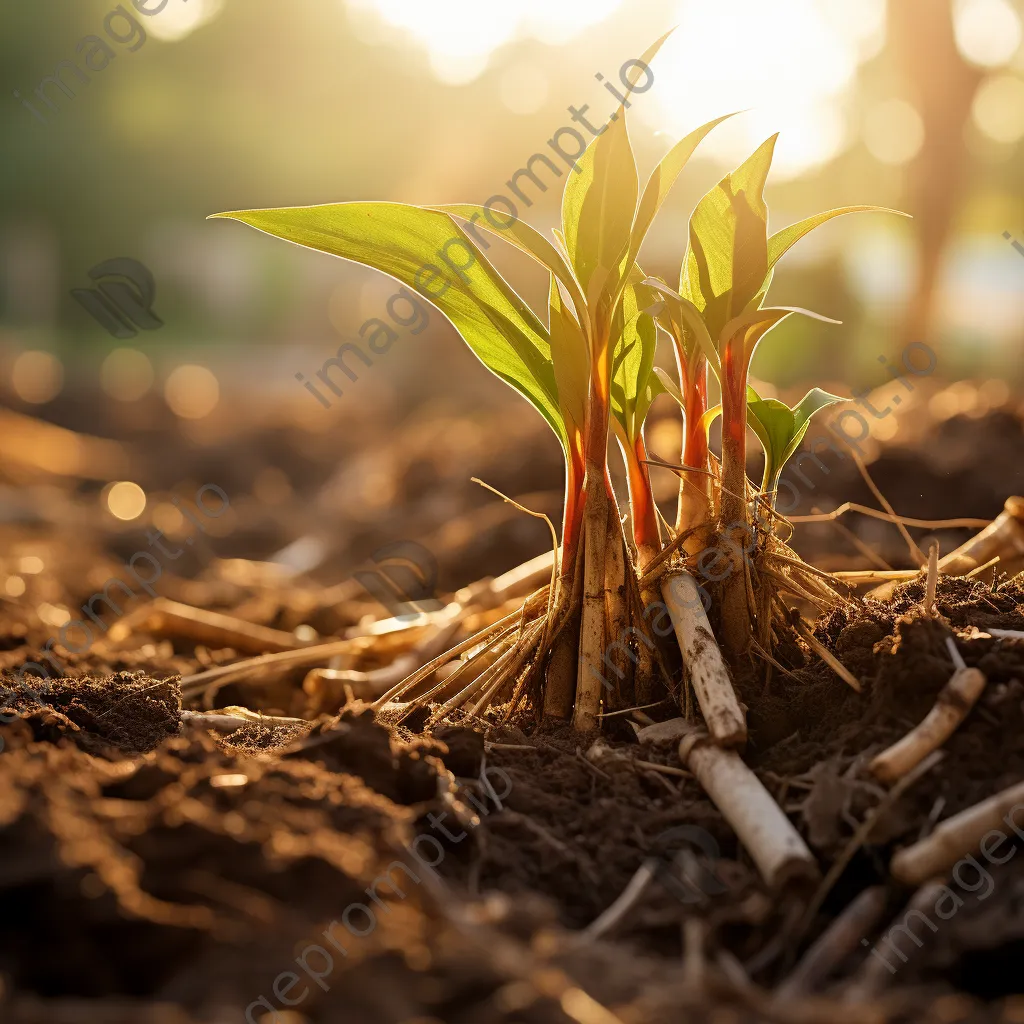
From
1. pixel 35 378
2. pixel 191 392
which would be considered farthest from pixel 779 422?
pixel 191 392

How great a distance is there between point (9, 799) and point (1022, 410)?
3.81 meters

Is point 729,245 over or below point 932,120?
over

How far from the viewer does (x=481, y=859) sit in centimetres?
112

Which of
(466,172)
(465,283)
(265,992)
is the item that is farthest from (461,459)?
(466,172)

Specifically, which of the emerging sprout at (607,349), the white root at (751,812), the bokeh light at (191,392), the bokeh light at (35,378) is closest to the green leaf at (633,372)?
the emerging sprout at (607,349)

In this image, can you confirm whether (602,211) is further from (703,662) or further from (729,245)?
(703,662)

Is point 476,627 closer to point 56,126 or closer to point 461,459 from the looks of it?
point 461,459

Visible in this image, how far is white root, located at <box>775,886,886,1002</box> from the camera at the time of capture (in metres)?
0.93

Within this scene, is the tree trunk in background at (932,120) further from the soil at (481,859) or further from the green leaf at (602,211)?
the soil at (481,859)

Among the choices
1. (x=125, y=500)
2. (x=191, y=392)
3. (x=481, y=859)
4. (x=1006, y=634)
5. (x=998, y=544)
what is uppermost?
(x=191, y=392)

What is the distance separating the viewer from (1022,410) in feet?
12.3

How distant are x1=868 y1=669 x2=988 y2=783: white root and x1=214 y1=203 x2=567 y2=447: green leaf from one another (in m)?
0.69

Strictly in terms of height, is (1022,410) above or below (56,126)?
below

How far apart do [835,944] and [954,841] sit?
175 mm
